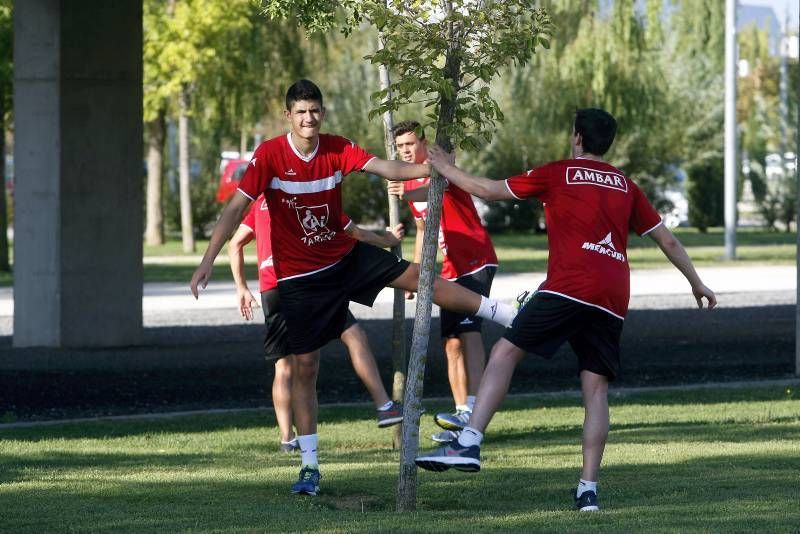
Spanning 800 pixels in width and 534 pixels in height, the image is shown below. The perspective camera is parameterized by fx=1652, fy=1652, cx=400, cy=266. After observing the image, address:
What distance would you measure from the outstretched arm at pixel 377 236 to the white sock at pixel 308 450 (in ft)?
3.39

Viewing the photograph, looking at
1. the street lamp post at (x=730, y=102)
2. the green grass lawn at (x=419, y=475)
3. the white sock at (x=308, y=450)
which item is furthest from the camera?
the street lamp post at (x=730, y=102)

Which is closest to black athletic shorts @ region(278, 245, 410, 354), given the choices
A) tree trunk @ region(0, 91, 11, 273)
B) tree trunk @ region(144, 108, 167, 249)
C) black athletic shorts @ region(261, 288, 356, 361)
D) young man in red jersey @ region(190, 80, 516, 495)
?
young man in red jersey @ region(190, 80, 516, 495)

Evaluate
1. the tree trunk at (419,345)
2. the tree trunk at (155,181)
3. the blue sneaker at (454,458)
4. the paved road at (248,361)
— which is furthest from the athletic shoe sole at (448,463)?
the tree trunk at (155,181)

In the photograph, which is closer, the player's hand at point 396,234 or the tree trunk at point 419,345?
the tree trunk at point 419,345

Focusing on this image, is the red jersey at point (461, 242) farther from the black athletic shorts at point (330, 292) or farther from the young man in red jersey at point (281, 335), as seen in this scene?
the black athletic shorts at point (330, 292)

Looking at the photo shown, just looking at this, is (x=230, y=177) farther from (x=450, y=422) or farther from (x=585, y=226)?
(x=585, y=226)

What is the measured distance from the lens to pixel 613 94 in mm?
38625

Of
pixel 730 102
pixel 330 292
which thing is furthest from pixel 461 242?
pixel 730 102

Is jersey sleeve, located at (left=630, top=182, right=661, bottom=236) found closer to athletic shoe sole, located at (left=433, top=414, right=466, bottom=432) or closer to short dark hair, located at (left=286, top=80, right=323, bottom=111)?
short dark hair, located at (left=286, top=80, right=323, bottom=111)

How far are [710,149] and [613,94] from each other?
1346 cm

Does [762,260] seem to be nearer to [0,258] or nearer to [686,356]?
[0,258]

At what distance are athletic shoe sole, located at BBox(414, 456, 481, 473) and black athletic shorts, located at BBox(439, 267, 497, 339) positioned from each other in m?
3.17

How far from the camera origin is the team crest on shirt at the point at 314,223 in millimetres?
7840

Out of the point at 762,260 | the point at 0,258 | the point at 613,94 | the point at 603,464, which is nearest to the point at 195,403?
the point at 603,464
